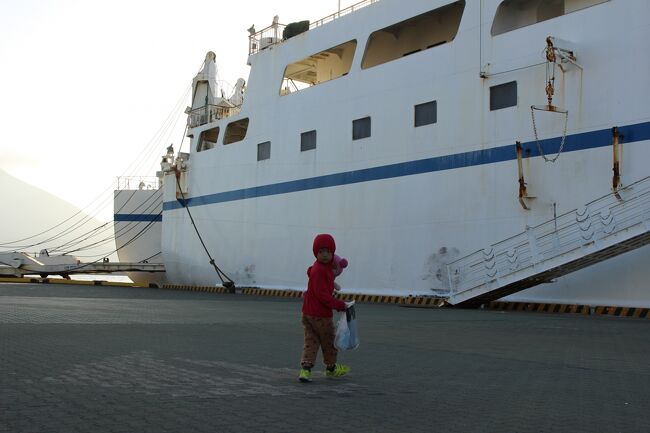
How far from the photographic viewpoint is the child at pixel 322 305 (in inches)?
196

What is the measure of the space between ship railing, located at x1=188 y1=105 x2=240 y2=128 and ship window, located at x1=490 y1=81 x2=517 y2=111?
1198 centimetres

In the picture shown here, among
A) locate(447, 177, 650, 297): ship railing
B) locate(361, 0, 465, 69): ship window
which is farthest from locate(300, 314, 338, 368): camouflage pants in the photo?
locate(361, 0, 465, 69): ship window

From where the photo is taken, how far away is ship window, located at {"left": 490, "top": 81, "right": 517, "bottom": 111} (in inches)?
537

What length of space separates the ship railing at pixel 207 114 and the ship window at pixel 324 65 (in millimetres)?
3807

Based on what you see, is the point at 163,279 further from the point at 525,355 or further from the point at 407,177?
the point at 525,355

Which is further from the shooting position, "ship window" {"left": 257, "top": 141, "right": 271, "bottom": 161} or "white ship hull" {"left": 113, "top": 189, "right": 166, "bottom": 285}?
"white ship hull" {"left": 113, "top": 189, "right": 166, "bottom": 285}

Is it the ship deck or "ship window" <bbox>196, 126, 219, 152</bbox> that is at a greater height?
"ship window" <bbox>196, 126, 219, 152</bbox>

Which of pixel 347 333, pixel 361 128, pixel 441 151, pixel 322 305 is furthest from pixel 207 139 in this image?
pixel 347 333

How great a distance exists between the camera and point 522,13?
14.4 metres

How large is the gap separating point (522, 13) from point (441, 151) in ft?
11.1

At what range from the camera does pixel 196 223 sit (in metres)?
23.1

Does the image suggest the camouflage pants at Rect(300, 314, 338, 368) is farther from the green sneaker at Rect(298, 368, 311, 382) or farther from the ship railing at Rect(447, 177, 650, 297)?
the ship railing at Rect(447, 177, 650, 297)

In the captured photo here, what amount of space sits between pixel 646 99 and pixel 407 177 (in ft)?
17.7

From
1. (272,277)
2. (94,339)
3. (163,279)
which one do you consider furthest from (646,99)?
(163,279)
